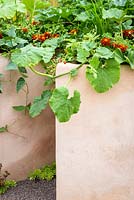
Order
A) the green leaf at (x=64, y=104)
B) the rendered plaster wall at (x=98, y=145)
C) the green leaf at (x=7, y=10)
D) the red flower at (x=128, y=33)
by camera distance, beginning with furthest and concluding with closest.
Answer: the green leaf at (x=7, y=10), the red flower at (x=128, y=33), the rendered plaster wall at (x=98, y=145), the green leaf at (x=64, y=104)

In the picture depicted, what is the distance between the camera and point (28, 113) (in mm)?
2355

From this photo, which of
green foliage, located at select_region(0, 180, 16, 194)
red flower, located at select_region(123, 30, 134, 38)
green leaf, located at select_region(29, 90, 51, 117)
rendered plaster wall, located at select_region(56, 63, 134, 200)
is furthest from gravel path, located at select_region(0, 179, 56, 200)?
red flower, located at select_region(123, 30, 134, 38)

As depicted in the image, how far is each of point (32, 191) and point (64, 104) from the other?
78cm

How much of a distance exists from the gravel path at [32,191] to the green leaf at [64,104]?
2.23 feet

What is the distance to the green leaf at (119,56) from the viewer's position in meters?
1.86

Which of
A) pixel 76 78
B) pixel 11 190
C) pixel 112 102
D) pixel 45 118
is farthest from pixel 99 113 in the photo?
pixel 11 190

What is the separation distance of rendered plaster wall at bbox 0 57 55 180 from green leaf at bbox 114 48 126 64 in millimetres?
618

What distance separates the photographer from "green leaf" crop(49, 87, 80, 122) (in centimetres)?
182

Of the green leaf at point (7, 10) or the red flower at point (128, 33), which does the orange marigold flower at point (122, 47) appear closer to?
the red flower at point (128, 33)

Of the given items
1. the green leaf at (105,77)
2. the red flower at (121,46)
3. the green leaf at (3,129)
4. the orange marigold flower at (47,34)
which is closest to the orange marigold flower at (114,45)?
the red flower at (121,46)

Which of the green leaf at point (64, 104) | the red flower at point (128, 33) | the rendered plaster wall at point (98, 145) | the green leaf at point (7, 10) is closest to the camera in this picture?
the green leaf at point (64, 104)

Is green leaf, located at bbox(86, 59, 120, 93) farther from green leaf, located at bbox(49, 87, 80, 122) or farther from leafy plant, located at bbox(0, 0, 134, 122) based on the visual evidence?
green leaf, located at bbox(49, 87, 80, 122)

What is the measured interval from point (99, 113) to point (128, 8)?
69cm

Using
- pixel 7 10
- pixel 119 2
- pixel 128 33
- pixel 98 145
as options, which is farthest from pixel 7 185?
pixel 119 2
